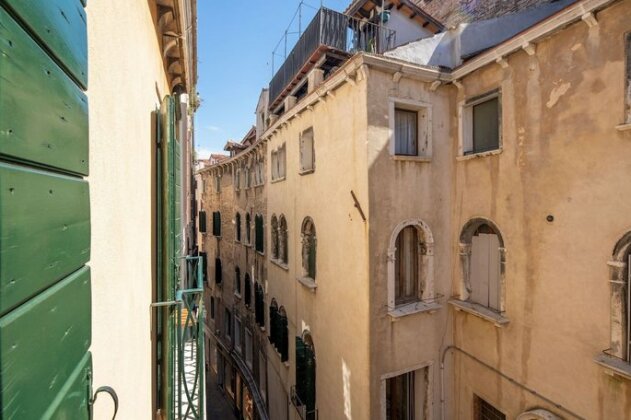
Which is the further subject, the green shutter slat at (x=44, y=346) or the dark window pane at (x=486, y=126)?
the dark window pane at (x=486, y=126)

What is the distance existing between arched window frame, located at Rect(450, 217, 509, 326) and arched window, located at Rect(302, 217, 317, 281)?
4001 mm

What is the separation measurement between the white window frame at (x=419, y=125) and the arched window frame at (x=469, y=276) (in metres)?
1.99

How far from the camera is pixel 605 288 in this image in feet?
17.9

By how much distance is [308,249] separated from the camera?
10273 millimetres

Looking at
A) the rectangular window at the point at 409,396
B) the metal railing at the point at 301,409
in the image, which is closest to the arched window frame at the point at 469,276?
the rectangular window at the point at 409,396

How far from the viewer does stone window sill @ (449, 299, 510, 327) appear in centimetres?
701

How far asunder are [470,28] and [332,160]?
4936 millimetres

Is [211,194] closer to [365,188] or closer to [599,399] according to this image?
[365,188]

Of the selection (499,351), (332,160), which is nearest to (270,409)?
(499,351)

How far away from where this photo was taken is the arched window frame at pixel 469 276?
7.11 m

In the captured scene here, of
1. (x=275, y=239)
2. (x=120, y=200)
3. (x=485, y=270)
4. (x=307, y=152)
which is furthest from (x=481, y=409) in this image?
(x=120, y=200)

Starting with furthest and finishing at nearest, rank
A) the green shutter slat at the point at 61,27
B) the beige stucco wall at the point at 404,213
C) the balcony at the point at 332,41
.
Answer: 1. the balcony at the point at 332,41
2. the beige stucco wall at the point at 404,213
3. the green shutter slat at the point at 61,27

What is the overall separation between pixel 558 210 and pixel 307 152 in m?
6.53

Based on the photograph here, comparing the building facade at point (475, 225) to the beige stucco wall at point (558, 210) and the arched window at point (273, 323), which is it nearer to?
the beige stucco wall at point (558, 210)
